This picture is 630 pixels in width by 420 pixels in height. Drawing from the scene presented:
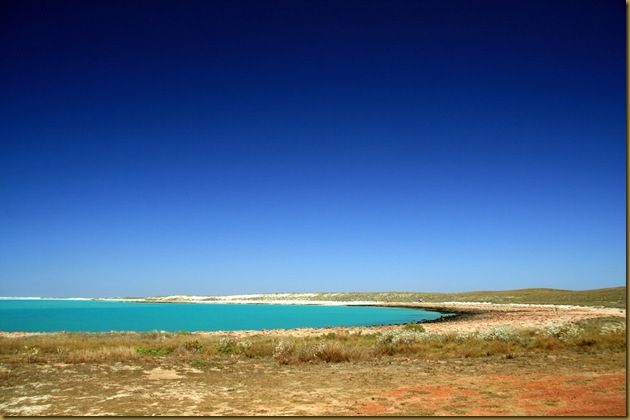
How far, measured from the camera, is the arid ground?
9.79 metres

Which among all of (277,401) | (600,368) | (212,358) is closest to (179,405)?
(277,401)

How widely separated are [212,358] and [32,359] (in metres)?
6.52

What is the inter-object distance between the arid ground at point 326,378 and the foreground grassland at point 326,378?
1.3 inches

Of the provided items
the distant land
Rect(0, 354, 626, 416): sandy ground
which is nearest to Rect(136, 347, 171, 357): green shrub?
Rect(0, 354, 626, 416): sandy ground

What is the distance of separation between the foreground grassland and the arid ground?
1.3 inches

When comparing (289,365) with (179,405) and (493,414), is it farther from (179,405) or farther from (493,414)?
(493,414)

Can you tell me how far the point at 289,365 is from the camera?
1595 centimetres

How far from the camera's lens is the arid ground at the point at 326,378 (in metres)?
9.79

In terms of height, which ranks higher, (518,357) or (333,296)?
(518,357)

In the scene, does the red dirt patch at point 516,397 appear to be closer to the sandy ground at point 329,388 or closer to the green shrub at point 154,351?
the sandy ground at point 329,388

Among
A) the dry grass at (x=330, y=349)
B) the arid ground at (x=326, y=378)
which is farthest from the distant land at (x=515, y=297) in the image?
the arid ground at (x=326, y=378)

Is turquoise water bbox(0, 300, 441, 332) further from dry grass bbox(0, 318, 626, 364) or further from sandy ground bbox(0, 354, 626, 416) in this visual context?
sandy ground bbox(0, 354, 626, 416)

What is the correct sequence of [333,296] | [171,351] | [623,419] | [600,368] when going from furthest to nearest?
[333,296] → [171,351] → [600,368] → [623,419]

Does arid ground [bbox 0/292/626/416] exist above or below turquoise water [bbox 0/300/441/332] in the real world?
above
